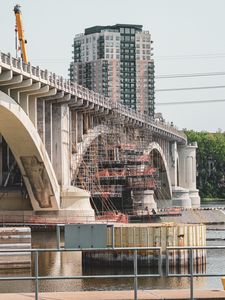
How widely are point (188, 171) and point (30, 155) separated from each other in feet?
262

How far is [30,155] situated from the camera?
69.5 m

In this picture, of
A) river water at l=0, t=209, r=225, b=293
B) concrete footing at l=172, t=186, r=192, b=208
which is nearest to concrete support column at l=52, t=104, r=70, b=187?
river water at l=0, t=209, r=225, b=293

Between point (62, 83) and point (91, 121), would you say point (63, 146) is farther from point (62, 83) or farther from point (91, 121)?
point (91, 121)

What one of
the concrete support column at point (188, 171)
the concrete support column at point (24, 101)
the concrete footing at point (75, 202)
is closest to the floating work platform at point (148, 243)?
the concrete support column at point (24, 101)

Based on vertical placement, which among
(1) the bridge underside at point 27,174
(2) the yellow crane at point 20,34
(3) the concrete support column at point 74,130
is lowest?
(1) the bridge underside at point 27,174

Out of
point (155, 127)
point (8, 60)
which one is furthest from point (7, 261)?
point (155, 127)

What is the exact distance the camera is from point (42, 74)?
6919 centimetres

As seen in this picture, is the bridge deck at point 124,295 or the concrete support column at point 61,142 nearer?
the bridge deck at point 124,295

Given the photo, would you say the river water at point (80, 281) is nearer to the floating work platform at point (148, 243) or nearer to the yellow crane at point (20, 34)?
the floating work platform at point (148, 243)

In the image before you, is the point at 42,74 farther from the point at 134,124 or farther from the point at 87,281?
the point at 134,124

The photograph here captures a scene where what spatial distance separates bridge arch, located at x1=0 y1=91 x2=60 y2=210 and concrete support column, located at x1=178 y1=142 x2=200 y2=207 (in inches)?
2873

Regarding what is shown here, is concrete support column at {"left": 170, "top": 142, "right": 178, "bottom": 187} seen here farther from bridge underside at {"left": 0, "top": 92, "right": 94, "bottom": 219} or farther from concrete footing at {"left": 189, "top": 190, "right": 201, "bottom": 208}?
bridge underside at {"left": 0, "top": 92, "right": 94, "bottom": 219}

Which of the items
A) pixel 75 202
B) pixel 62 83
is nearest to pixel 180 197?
pixel 75 202

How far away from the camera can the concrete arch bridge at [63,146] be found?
65.6 metres
